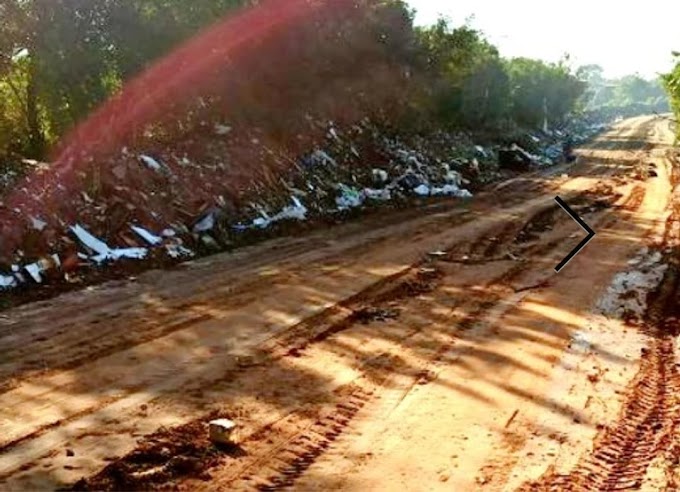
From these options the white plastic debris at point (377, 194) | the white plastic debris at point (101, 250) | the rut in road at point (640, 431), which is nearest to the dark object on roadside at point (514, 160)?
the white plastic debris at point (377, 194)

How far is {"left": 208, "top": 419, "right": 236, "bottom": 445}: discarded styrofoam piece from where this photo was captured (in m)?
5.62

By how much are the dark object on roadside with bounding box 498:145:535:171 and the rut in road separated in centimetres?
A: 2487

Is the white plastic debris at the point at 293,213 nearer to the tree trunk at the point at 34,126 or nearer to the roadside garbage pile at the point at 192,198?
the roadside garbage pile at the point at 192,198

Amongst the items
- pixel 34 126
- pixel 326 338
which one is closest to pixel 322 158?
pixel 34 126

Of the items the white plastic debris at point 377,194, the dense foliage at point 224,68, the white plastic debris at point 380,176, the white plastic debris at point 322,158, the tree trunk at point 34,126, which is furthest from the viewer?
the white plastic debris at point 380,176

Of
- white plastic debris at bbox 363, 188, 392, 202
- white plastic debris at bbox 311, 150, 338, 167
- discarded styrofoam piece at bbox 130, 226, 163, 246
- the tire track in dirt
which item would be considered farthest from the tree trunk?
white plastic debris at bbox 363, 188, 392, 202

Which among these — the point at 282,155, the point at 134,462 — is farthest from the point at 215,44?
the point at 134,462

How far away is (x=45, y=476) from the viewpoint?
198 inches

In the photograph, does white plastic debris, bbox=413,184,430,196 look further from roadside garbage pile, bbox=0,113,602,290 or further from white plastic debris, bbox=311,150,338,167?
white plastic debris, bbox=311,150,338,167

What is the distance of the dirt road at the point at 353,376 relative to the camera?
214 inches

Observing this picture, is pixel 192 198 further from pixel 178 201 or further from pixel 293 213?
pixel 293 213

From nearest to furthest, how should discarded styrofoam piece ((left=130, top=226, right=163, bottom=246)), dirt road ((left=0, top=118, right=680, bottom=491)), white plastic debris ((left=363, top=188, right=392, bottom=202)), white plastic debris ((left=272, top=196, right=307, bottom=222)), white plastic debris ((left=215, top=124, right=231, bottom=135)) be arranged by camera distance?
dirt road ((left=0, top=118, right=680, bottom=491)) < discarded styrofoam piece ((left=130, top=226, right=163, bottom=246)) < white plastic debris ((left=272, top=196, right=307, bottom=222)) < white plastic debris ((left=215, top=124, right=231, bottom=135)) < white plastic debris ((left=363, top=188, right=392, bottom=202))

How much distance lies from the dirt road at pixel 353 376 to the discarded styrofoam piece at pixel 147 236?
1338 millimetres

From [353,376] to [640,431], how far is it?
259cm
